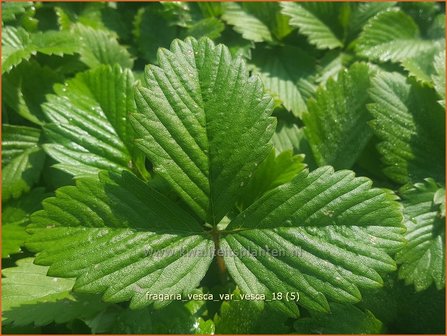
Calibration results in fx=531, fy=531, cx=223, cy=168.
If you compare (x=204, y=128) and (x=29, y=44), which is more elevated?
(x=29, y=44)

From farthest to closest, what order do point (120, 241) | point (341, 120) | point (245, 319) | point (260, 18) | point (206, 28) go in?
point (260, 18) → point (206, 28) → point (341, 120) → point (245, 319) → point (120, 241)

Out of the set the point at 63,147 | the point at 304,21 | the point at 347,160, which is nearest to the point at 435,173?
the point at 347,160

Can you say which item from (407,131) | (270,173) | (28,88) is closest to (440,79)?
(407,131)

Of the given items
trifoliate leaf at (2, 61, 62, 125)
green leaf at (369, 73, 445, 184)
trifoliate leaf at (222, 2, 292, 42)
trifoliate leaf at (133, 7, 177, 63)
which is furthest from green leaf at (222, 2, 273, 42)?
trifoliate leaf at (2, 61, 62, 125)

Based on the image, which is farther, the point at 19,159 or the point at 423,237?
the point at 19,159

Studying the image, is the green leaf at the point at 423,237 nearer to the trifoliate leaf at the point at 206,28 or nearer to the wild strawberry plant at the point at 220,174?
the wild strawberry plant at the point at 220,174

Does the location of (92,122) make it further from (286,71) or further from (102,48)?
(286,71)
